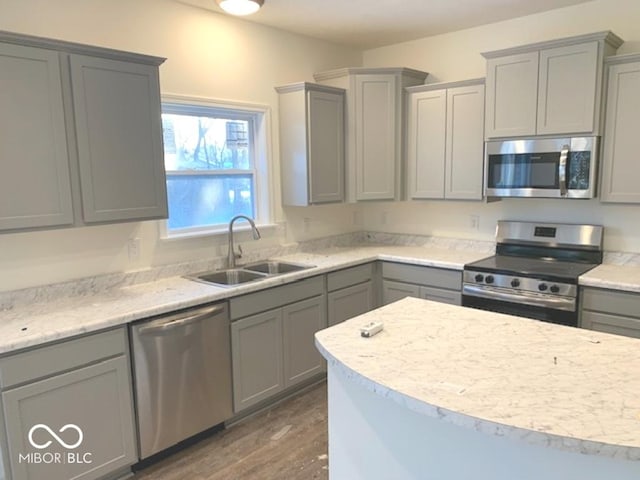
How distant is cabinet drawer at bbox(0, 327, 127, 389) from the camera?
198 cm

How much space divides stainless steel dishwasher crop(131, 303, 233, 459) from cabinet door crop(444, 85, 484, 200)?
7.01 ft

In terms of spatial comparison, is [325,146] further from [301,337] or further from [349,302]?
[301,337]

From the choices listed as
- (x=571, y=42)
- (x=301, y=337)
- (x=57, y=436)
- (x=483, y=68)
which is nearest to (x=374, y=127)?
(x=483, y=68)

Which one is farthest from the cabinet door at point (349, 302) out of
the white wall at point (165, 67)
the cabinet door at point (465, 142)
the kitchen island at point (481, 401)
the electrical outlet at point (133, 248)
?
the kitchen island at point (481, 401)

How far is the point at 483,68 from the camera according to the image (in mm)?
3773

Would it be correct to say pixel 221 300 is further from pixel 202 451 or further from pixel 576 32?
pixel 576 32

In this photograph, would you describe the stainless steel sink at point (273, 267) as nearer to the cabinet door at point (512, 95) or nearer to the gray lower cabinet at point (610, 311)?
the cabinet door at point (512, 95)

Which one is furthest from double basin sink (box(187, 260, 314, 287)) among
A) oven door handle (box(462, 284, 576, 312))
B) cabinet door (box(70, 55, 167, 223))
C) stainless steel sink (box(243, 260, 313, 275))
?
oven door handle (box(462, 284, 576, 312))

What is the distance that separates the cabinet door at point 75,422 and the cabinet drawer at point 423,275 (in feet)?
7.26

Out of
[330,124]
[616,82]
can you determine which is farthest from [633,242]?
[330,124]

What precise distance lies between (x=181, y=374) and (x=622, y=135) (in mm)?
3106

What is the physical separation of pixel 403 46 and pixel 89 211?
10.3 ft

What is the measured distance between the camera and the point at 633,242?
3236mm

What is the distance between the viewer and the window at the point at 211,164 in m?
3.25
